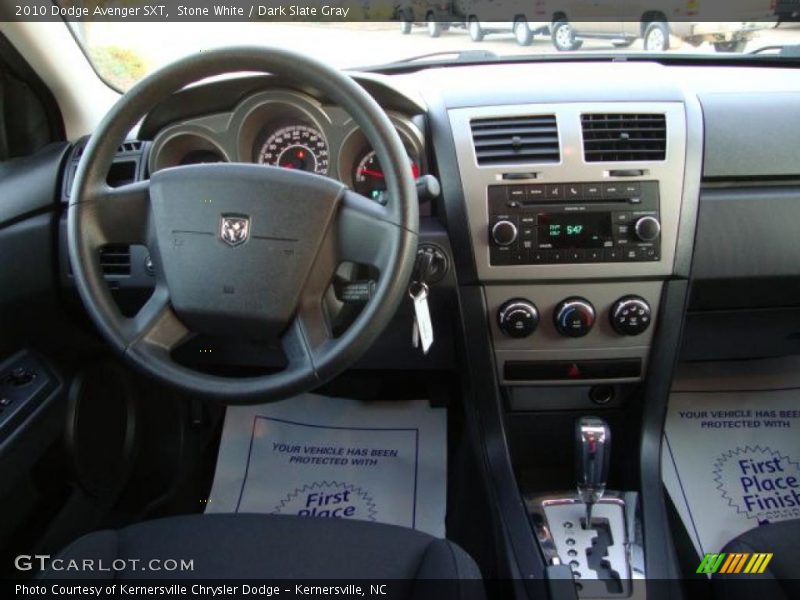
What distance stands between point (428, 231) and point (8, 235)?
3.02 feet

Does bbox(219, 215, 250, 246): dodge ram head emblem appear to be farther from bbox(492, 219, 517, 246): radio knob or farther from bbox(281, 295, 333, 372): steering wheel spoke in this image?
bbox(492, 219, 517, 246): radio knob

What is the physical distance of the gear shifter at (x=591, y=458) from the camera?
4.80ft

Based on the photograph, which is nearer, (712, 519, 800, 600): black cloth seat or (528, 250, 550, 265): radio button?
(712, 519, 800, 600): black cloth seat

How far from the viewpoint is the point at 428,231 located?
1464 millimetres

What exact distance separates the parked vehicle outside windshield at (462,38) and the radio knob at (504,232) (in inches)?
20.4

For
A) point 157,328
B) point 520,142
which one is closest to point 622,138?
point 520,142

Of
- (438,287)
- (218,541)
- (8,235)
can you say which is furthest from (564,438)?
(8,235)

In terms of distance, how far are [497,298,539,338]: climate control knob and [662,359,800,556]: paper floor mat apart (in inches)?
25.9

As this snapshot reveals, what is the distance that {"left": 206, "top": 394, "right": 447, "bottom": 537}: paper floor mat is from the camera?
1.85 meters

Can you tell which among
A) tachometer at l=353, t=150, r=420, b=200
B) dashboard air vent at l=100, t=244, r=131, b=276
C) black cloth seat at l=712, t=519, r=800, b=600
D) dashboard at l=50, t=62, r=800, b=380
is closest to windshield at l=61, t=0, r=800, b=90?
dashboard at l=50, t=62, r=800, b=380

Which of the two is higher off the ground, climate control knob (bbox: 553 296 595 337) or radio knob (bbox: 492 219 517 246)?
radio knob (bbox: 492 219 517 246)

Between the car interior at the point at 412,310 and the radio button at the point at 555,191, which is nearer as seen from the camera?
the car interior at the point at 412,310

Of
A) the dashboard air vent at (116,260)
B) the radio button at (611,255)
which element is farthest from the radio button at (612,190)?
the dashboard air vent at (116,260)

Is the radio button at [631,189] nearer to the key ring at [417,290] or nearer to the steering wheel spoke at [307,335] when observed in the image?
the key ring at [417,290]
